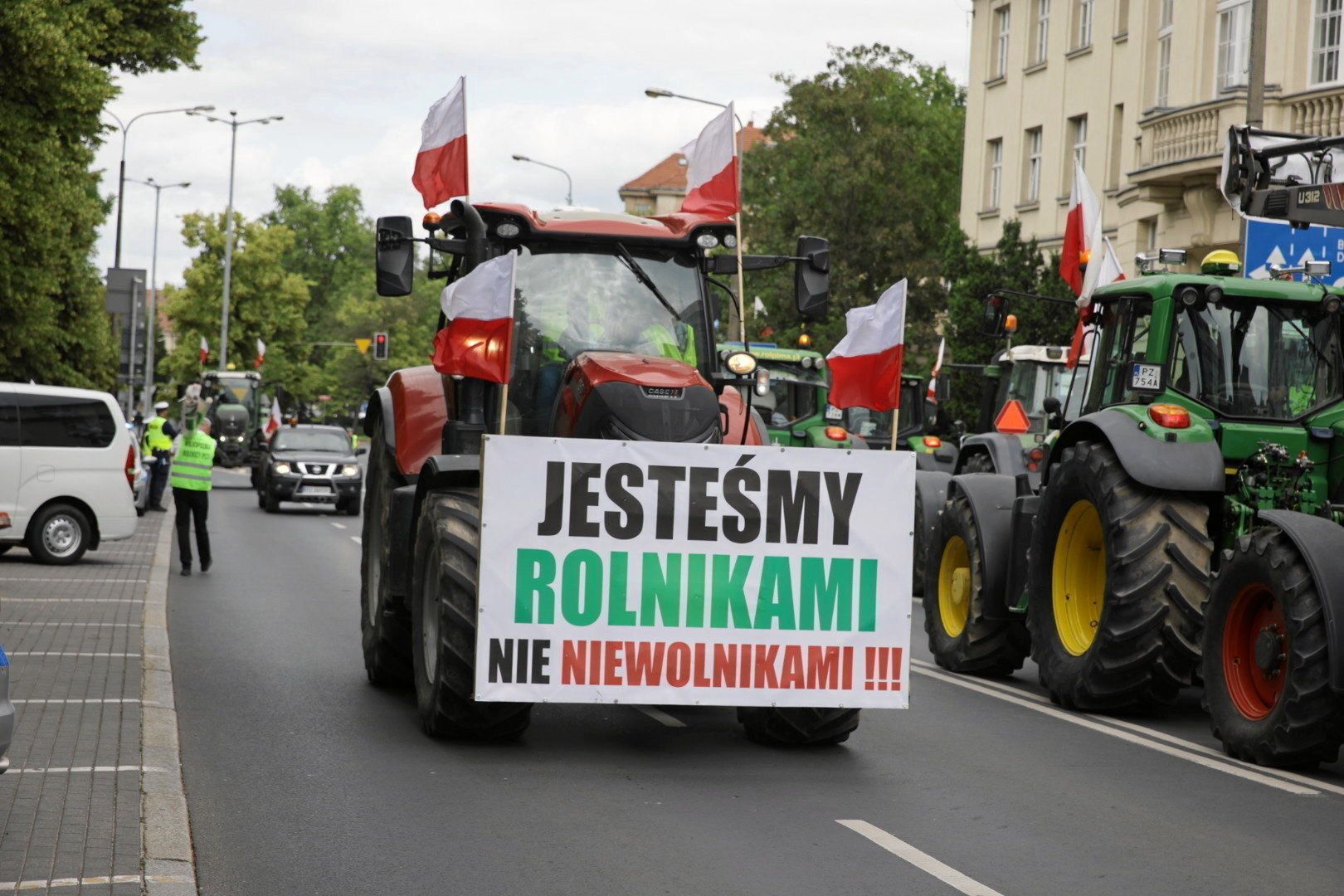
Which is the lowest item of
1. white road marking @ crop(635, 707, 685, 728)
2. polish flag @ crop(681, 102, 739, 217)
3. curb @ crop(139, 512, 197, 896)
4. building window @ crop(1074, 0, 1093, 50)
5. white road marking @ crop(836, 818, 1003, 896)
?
white road marking @ crop(635, 707, 685, 728)

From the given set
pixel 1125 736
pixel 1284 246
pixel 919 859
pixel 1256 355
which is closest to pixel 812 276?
pixel 1256 355

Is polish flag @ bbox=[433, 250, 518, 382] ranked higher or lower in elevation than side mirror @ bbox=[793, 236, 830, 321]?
lower

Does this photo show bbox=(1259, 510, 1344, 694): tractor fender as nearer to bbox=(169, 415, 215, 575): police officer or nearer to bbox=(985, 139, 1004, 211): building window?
bbox=(169, 415, 215, 575): police officer

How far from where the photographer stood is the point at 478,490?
31.3 feet

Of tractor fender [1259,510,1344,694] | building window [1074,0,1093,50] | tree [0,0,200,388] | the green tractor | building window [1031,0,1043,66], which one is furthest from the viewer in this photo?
building window [1031,0,1043,66]

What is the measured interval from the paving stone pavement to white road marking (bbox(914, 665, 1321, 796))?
5.15 metres

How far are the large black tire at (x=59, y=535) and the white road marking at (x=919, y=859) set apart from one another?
15384 millimetres

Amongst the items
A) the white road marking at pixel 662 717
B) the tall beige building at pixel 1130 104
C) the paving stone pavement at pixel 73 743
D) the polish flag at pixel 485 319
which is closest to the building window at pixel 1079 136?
the tall beige building at pixel 1130 104

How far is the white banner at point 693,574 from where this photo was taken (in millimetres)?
9062

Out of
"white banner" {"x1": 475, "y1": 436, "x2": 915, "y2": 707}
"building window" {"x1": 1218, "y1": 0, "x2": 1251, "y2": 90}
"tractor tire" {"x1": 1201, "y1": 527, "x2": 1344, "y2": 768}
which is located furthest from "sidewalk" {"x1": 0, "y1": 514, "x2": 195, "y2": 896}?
"building window" {"x1": 1218, "y1": 0, "x2": 1251, "y2": 90}

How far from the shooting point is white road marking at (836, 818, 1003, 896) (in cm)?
676

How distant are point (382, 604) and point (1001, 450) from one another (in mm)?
8705

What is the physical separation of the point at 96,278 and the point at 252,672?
120ft

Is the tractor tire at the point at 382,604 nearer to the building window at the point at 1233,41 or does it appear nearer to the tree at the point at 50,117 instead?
the tree at the point at 50,117
